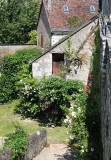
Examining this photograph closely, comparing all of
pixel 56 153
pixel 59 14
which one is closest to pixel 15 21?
pixel 59 14

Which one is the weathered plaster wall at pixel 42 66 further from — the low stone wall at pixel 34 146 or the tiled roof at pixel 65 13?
the tiled roof at pixel 65 13

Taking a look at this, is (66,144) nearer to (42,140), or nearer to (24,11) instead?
(42,140)

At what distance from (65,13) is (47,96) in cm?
1010

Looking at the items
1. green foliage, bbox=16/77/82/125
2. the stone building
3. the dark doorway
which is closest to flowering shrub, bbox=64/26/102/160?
green foliage, bbox=16/77/82/125

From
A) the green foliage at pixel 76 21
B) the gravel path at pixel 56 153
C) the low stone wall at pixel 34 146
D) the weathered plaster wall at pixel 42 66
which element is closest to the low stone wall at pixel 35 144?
the low stone wall at pixel 34 146

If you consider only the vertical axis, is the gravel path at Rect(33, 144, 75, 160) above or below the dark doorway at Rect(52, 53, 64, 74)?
below

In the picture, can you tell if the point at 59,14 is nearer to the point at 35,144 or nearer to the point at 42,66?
the point at 42,66

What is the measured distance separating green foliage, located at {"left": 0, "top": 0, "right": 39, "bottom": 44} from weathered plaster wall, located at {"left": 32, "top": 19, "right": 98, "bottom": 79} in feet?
50.0

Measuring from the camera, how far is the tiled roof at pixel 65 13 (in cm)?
1939

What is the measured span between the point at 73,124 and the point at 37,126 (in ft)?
18.9

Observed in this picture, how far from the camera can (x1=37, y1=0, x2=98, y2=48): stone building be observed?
62.1 ft

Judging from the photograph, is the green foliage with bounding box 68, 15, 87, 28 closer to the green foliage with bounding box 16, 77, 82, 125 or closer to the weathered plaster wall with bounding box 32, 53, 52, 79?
the weathered plaster wall with bounding box 32, 53, 52, 79

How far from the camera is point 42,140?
9.78 meters

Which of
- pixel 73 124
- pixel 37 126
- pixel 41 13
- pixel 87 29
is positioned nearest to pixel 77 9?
pixel 41 13
